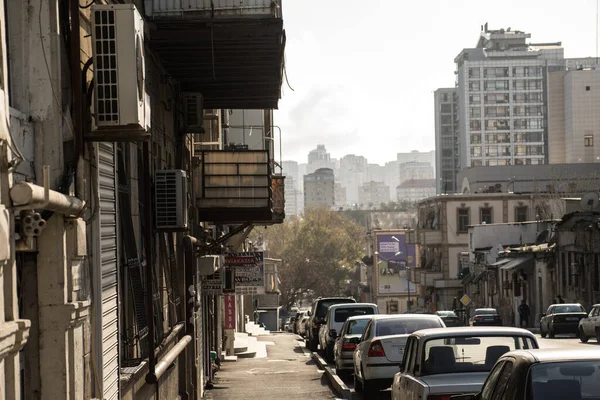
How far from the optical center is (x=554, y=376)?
7.59 m

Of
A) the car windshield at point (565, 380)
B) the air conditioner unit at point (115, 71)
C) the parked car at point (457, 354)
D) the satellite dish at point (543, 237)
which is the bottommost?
the satellite dish at point (543, 237)

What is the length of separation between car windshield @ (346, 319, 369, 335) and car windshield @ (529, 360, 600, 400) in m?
18.1

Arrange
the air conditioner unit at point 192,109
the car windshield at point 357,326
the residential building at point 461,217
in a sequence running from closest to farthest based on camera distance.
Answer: the air conditioner unit at point 192,109 < the car windshield at point 357,326 < the residential building at point 461,217

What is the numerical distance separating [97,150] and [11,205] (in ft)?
9.13

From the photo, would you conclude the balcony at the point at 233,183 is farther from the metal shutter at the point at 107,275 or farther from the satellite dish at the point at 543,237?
the satellite dish at the point at 543,237

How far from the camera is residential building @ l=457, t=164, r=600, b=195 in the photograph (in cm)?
10794

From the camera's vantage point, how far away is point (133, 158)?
498 inches

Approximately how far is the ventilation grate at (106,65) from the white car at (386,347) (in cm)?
1138

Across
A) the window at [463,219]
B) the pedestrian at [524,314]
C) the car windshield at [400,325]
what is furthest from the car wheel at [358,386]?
the window at [463,219]

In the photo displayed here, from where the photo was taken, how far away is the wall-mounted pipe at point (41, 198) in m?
6.55

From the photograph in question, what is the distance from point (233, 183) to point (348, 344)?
5227mm

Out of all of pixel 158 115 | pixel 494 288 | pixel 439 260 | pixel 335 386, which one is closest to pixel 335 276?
pixel 439 260

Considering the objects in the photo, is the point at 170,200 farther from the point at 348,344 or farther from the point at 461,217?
the point at 461,217

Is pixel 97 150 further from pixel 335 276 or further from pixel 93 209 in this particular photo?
pixel 335 276
